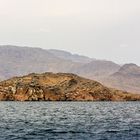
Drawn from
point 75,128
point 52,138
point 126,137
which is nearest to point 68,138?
point 52,138

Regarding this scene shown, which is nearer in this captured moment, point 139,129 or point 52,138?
point 52,138

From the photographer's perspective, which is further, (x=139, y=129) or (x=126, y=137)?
(x=139, y=129)

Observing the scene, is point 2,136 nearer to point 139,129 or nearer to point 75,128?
point 75,128

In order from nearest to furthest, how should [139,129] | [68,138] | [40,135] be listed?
[68,138]
[40,135]
[139,129]

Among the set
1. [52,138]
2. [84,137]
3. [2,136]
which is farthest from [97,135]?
[2,136]

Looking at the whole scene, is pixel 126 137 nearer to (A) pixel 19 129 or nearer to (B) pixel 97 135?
(B) pixel 97 135

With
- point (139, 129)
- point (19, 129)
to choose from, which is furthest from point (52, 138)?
point (139, 129)

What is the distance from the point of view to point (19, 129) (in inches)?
3346

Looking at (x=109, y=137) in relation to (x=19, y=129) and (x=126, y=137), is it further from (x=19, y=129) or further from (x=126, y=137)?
(x=19, y=129)

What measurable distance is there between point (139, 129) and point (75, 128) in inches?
513

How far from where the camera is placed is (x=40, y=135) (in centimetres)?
7588

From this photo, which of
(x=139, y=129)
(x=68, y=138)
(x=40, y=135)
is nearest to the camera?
(x=68, y=138)

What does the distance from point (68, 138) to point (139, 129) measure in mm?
19433

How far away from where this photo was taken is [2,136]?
7294 centimetres
